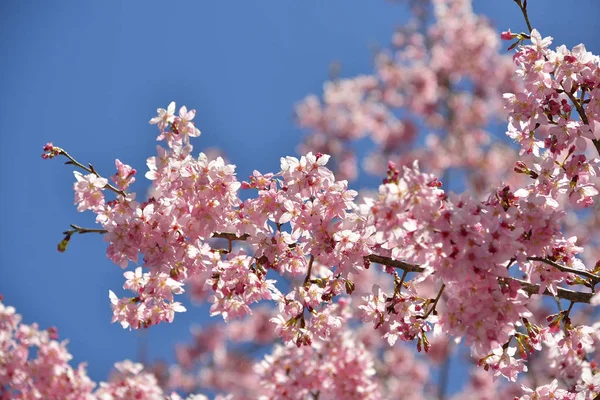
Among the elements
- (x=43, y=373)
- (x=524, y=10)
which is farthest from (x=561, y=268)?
(x=43, y=373)

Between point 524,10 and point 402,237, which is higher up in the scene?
point 524,10

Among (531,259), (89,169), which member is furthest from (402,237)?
(89,169)

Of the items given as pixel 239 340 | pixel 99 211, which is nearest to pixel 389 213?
pixel 99 211

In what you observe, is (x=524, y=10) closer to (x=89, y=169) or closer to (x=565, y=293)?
(x=565, y=293)

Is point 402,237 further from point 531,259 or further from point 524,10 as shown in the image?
point 524,10

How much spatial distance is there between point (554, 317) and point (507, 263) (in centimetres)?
71

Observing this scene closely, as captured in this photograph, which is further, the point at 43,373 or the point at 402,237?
the point at 43,373

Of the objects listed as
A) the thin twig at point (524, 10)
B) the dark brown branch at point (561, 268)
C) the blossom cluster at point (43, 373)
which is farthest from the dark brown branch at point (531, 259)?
the blossom cluster at point (43, 373)

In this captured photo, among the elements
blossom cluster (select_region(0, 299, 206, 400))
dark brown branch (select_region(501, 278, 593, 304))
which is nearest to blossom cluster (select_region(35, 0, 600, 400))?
dark brown branch (select_region(501, 278, 593, 304))

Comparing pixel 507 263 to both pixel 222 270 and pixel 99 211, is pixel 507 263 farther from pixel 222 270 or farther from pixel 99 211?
pixel 99 211

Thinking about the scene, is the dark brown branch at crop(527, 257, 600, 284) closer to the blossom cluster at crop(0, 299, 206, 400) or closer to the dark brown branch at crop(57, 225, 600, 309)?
the dark brown branch at crop(57, 225, 600, 309)

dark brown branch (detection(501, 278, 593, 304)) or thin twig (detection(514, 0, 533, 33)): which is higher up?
thin twig (detection(514, 0, 533, 33))

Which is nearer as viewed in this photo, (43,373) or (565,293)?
(565,293)

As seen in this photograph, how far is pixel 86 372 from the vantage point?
5.99 m
